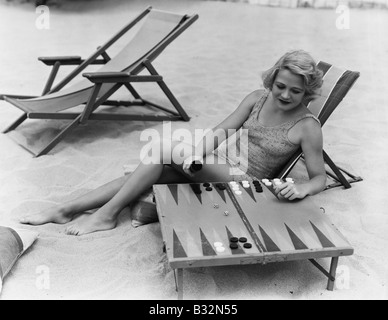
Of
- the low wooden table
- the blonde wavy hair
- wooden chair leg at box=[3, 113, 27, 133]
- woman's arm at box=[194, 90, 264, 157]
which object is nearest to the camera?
the low wooden table

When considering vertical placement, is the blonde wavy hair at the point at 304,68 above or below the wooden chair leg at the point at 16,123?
above

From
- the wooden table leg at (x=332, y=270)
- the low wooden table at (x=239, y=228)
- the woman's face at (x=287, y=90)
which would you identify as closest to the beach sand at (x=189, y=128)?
the wooden table leg at (x=332, y=270)

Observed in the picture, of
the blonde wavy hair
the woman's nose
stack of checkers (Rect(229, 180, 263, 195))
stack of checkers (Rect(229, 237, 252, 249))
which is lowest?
stack of checkers (Rect(229, 180, 263, 195))

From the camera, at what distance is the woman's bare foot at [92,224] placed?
2834 millimetres

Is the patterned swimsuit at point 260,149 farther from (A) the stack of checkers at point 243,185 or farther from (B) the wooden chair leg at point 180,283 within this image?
(B) the wooden chair leg at point 180,283

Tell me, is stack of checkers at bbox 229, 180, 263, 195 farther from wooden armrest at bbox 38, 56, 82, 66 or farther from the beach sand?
wooden armrest at bbox 38, 56, 82, 66

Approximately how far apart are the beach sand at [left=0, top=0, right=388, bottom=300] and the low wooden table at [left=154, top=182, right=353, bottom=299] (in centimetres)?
29

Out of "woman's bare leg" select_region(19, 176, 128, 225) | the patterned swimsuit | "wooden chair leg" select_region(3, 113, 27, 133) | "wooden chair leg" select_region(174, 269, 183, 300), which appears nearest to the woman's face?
the patterned swimsuit

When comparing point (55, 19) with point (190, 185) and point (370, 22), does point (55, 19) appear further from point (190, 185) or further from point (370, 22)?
point (190, 185)

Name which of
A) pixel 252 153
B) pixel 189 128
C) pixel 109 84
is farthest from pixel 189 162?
pixel 109 84

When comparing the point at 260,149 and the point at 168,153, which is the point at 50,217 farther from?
the point at 260,149

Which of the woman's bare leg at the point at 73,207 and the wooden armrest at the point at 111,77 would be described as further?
the wooden armrest at the point at 111,77

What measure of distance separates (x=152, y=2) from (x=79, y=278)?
352 inches

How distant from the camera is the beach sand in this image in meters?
2.50
